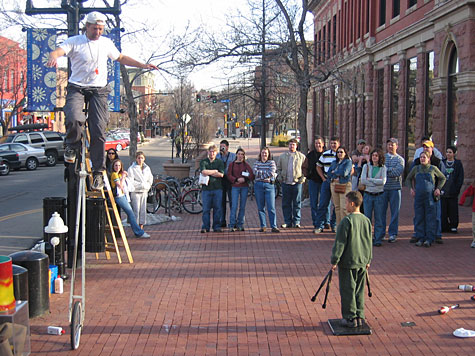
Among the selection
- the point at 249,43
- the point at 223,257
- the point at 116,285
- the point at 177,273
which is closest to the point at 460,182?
the point at 223,257

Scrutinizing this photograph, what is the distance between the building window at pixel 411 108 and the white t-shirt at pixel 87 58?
714 inches

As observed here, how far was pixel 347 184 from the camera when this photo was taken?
1231 cm

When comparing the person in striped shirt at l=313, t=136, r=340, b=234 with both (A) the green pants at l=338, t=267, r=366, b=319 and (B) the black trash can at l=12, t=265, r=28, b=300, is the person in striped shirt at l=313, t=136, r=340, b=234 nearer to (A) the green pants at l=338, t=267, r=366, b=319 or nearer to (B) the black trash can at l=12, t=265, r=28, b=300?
(A) the green pants at l=338, t=267, r=366, b=319

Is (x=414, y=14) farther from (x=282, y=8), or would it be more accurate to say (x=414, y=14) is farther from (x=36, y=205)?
(x=36, y=205)

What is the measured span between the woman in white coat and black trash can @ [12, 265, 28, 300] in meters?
5.99

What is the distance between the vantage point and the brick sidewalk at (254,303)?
611cm

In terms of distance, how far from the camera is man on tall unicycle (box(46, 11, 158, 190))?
667cm

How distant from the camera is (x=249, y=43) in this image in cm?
1908

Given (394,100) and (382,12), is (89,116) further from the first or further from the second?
→ (382,12)

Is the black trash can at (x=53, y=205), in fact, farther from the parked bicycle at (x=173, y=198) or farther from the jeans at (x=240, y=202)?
the parked bicycle at (x=173, y=198)

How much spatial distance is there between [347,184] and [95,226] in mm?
5397

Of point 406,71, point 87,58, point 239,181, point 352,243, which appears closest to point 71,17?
point 87,58

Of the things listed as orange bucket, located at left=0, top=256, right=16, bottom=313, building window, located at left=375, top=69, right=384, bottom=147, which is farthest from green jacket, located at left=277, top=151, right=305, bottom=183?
building window, located at left=375, top=69, right=384, bottom=147

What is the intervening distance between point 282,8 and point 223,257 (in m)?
10.4
